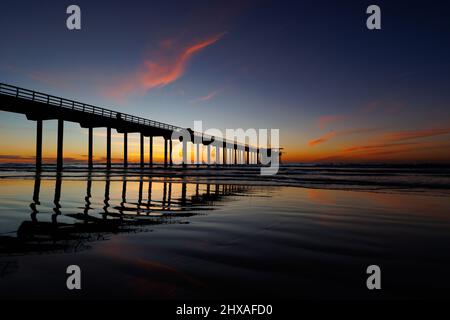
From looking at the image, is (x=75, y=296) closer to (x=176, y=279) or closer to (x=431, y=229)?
(x=176, y=279)

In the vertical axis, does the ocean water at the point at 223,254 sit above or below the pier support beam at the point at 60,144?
below

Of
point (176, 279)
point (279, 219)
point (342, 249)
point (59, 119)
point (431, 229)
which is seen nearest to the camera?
point (176, 279)

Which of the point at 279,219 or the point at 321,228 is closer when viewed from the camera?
the point at 321,228

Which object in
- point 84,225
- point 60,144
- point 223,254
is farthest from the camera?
point 60,144

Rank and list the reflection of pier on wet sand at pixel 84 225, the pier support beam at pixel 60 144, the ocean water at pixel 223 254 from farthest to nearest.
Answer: the pier support beam at pixel 60 144, the reflection of pier on wet sand at pixel 84 225, the ocean water at pixel 223 254

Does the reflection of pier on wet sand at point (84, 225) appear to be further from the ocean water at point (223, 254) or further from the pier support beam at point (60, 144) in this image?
the pier support beam at point (60, 144)

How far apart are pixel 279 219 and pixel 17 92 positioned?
23490 mm

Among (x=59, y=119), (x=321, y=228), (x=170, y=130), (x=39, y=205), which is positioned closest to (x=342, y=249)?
(x=321, y=228)

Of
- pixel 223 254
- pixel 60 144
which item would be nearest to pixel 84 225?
pixel 223 254

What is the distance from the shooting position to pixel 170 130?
45.2 metres

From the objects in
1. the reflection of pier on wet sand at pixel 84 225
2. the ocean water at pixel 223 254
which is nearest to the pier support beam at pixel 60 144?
the reflection of pier on wet sand at pixel 84 225

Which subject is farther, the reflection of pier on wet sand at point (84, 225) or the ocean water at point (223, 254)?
the reflection of pier on wet sand at point (84, 225)

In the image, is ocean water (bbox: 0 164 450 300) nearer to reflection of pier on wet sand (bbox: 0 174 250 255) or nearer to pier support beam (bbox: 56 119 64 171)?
reflection of pier on wet sand (bbox: 0 174 250 255)

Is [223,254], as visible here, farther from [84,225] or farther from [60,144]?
[60,144]
